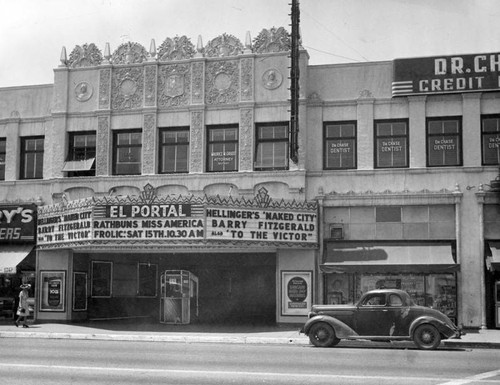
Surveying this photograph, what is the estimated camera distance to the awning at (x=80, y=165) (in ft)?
92.8

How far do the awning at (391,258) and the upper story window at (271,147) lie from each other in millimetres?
3775

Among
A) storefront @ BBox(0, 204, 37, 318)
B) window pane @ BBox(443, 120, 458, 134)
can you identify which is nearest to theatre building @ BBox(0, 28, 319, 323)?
storefront @ BBox(0, 204, 37, 318)

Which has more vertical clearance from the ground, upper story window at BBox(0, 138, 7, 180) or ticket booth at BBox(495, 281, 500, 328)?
upper story window at BBox(0, 138, 7, 180)

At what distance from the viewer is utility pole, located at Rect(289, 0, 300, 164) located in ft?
83.7

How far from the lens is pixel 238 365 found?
48.0 ft

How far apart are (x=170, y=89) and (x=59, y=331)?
32.4 feet

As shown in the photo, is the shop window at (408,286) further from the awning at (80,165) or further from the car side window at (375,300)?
the awning at (80,165)

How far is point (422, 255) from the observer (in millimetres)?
24922

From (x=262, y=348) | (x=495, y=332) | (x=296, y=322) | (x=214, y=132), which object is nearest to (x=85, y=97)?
(x=214, y=132)

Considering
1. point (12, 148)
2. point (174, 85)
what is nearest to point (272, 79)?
point (174, 85)

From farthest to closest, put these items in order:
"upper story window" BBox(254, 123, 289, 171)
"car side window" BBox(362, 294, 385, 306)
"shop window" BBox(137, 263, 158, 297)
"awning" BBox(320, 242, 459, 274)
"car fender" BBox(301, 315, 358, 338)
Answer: "shop window" BBox(137, 263, 158, 297), "upper story window" BBox(254, 123, 289, 171), "awning" BBox(320, 242, 459, 274), "car side window" BBox(362, 294, 385, 306), "car fender" BBox(301, 315, 358, 338)

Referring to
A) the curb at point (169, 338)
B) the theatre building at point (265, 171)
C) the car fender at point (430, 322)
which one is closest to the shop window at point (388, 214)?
the theatre building at point (265, 171)

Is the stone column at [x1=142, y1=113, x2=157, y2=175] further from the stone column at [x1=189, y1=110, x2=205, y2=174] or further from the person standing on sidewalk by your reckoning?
A: the person standing on sidewalk

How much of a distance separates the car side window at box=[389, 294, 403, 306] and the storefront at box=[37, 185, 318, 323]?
6302mm
